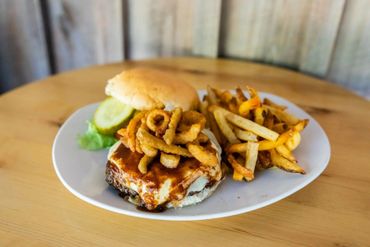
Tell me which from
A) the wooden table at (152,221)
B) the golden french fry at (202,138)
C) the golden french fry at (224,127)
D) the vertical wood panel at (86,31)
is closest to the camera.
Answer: the wooden table at (152,221)

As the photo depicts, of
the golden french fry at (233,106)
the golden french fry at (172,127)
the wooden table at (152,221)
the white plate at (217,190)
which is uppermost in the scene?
the golden french fry at (172,127)

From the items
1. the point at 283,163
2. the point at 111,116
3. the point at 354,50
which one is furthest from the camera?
the point at 354,50

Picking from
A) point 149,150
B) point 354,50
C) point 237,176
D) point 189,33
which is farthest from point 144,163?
point 354,50

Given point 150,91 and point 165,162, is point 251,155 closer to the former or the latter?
point 165,162

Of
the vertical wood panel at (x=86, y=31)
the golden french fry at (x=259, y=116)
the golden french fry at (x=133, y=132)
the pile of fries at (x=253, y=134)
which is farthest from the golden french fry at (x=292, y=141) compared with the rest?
the vertical wood panel at (x=86, y=31)

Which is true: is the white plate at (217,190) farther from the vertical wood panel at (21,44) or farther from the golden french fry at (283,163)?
the vertical wood panel at (21,44)

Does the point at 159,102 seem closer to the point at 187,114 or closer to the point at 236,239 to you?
the point at 187,114

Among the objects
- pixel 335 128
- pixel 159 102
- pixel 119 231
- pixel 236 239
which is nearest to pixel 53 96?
pixel 159 102
